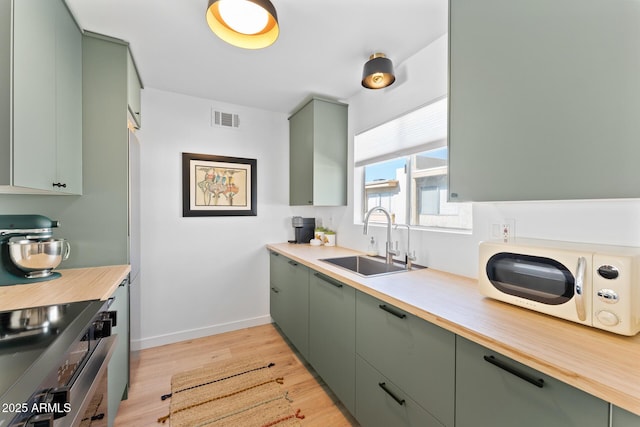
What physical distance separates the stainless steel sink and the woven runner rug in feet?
3.29

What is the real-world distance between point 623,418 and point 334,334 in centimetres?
135

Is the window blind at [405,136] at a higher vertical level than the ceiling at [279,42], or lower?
lower

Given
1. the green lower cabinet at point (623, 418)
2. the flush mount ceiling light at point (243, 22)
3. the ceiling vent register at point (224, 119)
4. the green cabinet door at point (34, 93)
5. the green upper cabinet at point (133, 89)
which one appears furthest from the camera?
the ceiling vent register at point (224, 119)

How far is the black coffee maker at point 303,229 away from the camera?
3045 mm

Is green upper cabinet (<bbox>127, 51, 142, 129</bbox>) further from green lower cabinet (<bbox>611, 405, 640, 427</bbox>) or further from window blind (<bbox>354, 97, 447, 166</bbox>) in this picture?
green lower cabinet (<bbox>611, 405, 640, 427</bbox>)

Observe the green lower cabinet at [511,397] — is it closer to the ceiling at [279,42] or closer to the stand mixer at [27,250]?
the ceiling at [279,42]

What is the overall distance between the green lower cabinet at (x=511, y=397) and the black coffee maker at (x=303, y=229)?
7.24 ft

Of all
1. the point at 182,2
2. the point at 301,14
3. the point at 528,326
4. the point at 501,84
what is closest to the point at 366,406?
the point at 528,326

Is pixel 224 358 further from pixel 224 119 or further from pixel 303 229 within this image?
pixel 224 119

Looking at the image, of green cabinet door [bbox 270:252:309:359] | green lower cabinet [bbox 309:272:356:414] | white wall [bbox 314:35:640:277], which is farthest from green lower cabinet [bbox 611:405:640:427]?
green cabinet door [bbox 270:252:309:359]

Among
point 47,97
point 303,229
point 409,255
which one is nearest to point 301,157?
point 303,229

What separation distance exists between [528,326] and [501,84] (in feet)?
3.18

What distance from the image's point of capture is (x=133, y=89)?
205cm

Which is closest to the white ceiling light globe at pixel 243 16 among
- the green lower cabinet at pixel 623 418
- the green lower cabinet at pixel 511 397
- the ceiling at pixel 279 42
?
the ceiling at pixel 279 42
